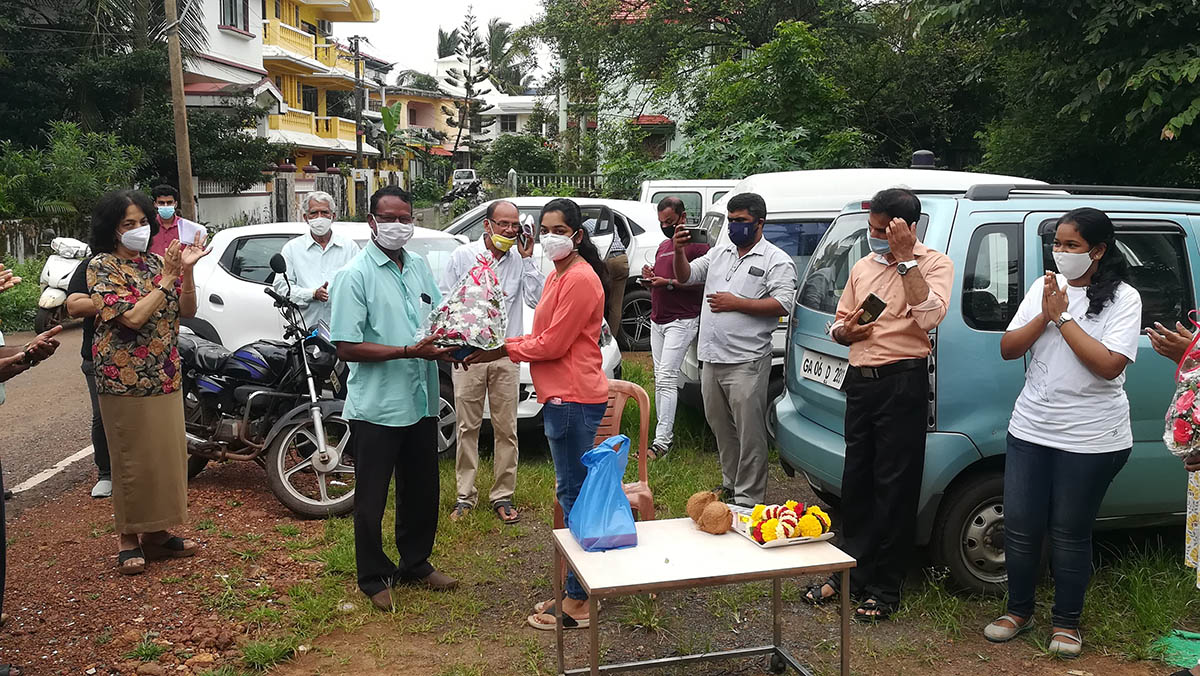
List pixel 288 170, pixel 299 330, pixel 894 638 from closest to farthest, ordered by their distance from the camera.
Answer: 1. pixel 894 638
2. pixel 299 330
3. pixel 288 170

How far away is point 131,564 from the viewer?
16.1 ft

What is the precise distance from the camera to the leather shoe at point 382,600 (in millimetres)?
4566

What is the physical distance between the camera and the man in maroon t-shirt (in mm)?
6750

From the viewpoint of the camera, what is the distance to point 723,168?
15.1 metres

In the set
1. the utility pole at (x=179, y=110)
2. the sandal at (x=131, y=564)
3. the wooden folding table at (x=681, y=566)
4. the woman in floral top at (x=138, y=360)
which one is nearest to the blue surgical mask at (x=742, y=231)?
the wooden folding table at (x=681, y=566)

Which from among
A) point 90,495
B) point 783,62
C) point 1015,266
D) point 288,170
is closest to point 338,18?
point 288,170

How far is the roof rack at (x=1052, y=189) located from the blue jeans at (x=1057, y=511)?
1239mm

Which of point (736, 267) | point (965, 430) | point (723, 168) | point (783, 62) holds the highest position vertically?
point (783, 62)

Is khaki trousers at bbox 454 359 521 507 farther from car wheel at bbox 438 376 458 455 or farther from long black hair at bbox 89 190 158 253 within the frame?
long black hair at bbox 89 190 158 253

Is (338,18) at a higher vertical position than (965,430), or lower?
higher

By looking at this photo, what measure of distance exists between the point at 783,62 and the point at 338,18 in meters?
29.9

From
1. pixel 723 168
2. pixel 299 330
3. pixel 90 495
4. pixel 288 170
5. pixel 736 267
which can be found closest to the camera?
pixel 736 267

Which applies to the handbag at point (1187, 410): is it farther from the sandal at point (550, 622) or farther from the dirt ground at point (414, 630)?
the sandal at point (550, 622)

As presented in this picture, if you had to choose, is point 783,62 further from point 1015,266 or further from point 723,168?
point 1015,266
